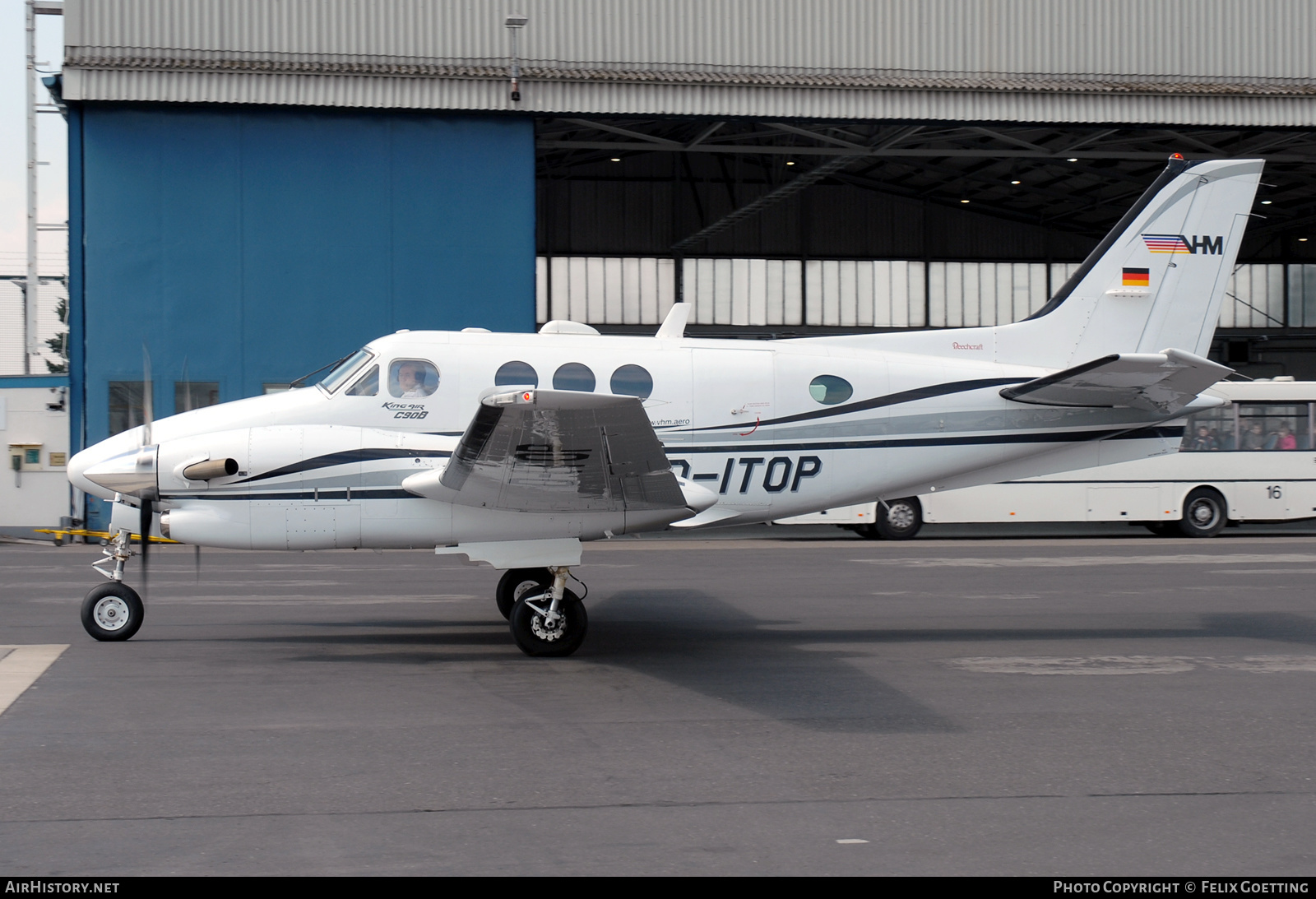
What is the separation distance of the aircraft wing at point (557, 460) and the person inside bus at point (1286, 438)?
17.8m

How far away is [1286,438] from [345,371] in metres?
19.6

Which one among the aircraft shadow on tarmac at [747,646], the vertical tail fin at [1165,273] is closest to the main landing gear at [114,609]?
the aircraft shadow on tarmac at [747,646]

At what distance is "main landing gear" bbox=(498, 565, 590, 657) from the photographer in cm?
921

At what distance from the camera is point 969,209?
1644 inches

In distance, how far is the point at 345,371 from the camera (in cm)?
979

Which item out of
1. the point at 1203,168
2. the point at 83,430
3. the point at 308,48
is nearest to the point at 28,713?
the point at 1203,168

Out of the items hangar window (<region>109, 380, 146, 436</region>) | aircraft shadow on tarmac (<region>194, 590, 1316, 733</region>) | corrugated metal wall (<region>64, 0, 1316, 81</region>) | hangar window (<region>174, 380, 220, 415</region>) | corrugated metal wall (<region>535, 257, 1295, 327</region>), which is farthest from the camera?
corrugated metal wall (<region>535, 257, 1295, 327</region>)

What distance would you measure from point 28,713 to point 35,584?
712cm

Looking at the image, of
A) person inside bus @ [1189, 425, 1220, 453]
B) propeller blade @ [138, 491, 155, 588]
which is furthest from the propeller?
person inside bus @ [1189, 425, 1220, 453]

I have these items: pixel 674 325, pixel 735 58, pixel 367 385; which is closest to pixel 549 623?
pixel 367 385

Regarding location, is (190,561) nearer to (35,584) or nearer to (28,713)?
(35,584)

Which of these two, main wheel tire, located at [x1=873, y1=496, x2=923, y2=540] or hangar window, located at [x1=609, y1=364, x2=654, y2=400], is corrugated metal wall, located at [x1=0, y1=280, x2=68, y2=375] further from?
hangar window, located at [x1=609, y1=364, x2=654, y2=400]

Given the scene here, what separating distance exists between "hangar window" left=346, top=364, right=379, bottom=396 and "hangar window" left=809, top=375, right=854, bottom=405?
3953mm

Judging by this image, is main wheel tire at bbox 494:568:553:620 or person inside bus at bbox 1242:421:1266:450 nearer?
main wheel tire at bbox 494:568:553:620
